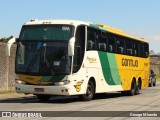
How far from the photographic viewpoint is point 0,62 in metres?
27.5

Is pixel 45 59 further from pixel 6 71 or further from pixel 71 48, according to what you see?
pixel 6 71

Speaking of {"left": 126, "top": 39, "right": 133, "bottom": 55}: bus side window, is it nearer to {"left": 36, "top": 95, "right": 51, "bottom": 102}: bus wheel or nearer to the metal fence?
{"left": 36, "top": 95, "right": 51, "bottom": 102}: bus wheel

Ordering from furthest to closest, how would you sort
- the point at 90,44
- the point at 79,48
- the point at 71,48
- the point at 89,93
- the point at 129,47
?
the point at 129,47 → the point at 89,93 → the point at 90,44 → the point at 79,48 → the point at 71,48

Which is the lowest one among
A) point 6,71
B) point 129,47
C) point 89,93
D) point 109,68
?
point 89,93

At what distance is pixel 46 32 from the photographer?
19109 millimetres

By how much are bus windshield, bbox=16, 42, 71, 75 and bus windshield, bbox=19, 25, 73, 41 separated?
267mm

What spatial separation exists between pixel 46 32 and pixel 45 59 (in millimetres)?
1240

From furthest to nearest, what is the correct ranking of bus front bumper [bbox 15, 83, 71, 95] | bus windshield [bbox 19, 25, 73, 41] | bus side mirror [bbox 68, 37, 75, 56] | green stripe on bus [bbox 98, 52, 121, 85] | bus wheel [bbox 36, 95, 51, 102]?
green stripe on bus [bbox 98, 52, 121, 85] → bus wheel [bbox 36, 95, 51, 102] → bus windshield [bbox 19, 25, 73, 41] → bus front bumper [bbox 15, 83, 71, 95] → bus side mirror [bbox 68, 37, 75, 56]

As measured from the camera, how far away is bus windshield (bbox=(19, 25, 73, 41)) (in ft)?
61.7

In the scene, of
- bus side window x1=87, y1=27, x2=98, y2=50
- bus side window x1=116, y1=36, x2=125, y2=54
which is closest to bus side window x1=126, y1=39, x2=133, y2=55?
bus side window x1=116, y1=36, x2=125, y2=54

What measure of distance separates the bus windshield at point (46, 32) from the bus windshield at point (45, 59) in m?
0.27

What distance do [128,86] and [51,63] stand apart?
347 inches

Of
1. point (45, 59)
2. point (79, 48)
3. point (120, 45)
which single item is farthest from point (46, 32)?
point (120, 45)

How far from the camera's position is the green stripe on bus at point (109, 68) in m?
22.1
